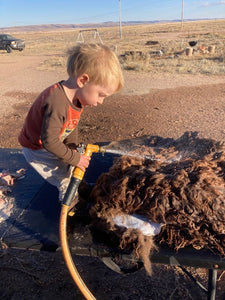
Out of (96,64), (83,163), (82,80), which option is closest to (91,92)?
(82,80)

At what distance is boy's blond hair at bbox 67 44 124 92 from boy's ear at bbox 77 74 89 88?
0.07ft

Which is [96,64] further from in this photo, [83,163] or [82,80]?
[83,163]

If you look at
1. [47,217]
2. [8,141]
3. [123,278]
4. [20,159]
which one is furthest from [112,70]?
[8,141]

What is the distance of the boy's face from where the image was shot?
6.08ft


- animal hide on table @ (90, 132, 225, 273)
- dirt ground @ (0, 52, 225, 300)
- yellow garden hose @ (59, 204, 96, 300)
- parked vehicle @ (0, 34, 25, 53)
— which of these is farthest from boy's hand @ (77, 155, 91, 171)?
parked vehicle @ (0, 34, 25, 53)

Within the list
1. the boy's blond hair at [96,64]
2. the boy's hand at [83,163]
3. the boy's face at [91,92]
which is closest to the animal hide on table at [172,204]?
the boy's hand at [83,163]

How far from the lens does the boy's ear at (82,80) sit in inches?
71.6

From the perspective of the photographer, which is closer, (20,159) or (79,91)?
(79,91)

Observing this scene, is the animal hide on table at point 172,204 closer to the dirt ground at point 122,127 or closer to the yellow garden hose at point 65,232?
the yellow garden hose at point 65,232

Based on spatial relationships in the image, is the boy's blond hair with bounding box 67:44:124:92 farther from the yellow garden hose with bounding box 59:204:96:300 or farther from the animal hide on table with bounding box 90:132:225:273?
the yellow garden hose with bounding box 59:204:96:300

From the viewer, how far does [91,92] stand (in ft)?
6.21

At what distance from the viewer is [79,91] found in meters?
1.93

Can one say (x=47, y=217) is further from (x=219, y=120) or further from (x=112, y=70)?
(x=219, y=120)

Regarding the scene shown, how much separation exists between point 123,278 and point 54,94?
1.62 metres
